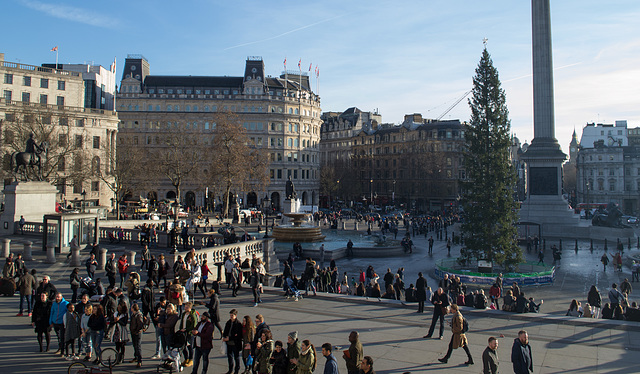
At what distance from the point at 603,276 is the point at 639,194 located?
77810 millimetres

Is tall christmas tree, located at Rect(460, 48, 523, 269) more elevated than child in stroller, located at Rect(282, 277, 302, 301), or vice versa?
tall christmas tree, located at Rect(460, 48, 523, 269)

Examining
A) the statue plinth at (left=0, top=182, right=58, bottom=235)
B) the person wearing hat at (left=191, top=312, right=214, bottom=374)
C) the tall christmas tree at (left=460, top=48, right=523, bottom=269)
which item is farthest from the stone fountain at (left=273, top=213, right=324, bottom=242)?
the person wearing hat at (left=191, top=312, right=214, bottom=374)

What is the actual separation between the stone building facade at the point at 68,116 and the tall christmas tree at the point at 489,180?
39.4 metres

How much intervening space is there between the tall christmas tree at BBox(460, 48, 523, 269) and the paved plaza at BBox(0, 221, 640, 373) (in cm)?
726

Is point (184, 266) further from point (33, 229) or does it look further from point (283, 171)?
point (283, 171)

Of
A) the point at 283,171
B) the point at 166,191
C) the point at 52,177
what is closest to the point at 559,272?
the point at 52,177

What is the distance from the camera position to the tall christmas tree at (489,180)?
24375 millimetres

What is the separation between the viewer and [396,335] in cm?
1148

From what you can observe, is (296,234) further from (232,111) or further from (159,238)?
(232,111)

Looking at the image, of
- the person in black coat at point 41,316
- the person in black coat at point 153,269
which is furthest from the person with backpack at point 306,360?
the person in black coat at point 153,269

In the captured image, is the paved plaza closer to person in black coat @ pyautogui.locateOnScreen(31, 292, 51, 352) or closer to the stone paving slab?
the stone paving slab

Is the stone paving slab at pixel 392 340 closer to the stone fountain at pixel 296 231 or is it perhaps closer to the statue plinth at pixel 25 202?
the statue plinth at pixel 25 202

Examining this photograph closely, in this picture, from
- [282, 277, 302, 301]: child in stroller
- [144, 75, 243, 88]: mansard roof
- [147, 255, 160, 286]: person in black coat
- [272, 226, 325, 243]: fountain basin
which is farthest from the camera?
[144, 75, 243, 88]: mansard roof

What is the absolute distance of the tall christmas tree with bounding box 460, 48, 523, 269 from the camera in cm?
2438
